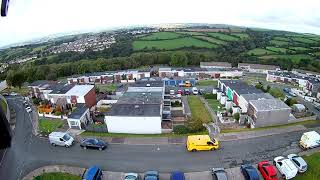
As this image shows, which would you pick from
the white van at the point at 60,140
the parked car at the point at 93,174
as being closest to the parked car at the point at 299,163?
the parked car at the point at 93,174

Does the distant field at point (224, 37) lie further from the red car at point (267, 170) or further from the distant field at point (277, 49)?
the red car at point (267, 170)

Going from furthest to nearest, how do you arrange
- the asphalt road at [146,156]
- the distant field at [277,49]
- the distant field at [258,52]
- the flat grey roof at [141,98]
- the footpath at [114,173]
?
the distant field at [277,49] < the distant field at [258,52] < the flat grey roof at [141,98] < the asphalt road at [146,156] < the footpath at [114,173]

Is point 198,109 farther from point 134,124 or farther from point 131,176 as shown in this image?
point 131,176

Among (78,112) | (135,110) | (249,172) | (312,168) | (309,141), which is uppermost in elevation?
(135,110)

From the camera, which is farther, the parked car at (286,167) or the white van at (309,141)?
the white van at (309,141)

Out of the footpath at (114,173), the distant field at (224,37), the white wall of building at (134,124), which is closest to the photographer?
the footpath at (114,173)

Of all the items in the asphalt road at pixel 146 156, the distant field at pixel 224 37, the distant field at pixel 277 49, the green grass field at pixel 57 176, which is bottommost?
the green grass field at pixel 57 176

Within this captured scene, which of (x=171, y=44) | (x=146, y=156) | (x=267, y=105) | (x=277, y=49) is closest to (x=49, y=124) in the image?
(x=146, y=156)

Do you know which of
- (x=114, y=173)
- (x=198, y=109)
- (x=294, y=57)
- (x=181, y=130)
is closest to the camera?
(x=114, y=173)
